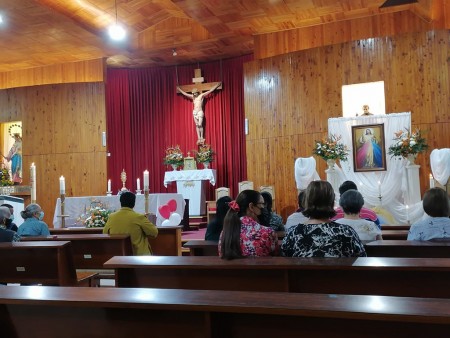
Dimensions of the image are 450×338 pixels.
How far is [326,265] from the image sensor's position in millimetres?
2182

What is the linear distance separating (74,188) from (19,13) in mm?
4178

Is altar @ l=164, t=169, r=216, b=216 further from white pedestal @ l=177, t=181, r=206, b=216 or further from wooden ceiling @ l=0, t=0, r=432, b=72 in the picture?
wooden ceiling @ l=0, t=0, r=432, b=72

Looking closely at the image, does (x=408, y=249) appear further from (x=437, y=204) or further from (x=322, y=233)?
(x=322, y=233)

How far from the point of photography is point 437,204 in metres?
2.98

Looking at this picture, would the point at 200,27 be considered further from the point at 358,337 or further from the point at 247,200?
the point at 358,337

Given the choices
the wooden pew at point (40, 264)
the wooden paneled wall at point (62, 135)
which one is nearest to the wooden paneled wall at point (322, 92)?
the wooden paneled wall at point (62, 135)

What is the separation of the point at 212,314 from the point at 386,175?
24.2ft

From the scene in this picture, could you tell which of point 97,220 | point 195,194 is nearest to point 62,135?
point 195,194

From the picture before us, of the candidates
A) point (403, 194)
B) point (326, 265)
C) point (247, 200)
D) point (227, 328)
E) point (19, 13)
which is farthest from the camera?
point (19, 13)

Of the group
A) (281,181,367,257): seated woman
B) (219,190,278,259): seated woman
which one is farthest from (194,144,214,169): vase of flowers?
(281,181,367,257): seated woman

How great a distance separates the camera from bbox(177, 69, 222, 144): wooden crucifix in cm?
1202

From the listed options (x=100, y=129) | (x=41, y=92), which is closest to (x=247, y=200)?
(x=100, y=129)

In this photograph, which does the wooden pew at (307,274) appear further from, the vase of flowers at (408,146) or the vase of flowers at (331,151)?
the vase of flowers at (331,151)

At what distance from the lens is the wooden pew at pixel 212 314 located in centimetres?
155
